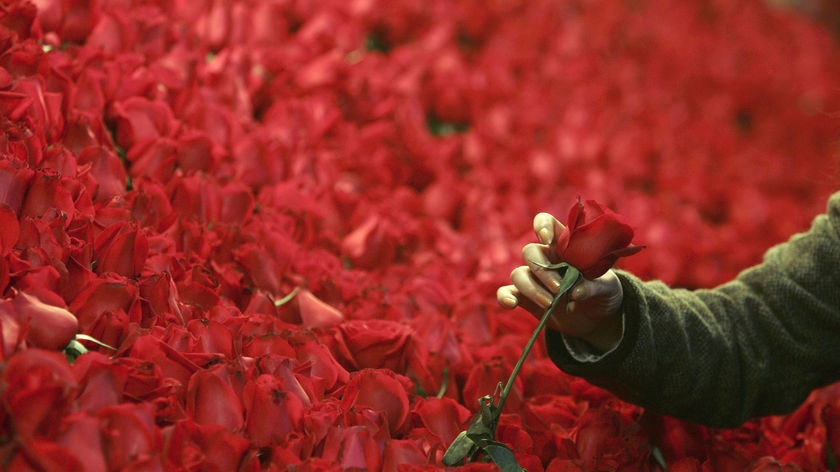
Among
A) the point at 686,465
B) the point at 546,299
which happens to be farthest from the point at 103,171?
the point at 686,465

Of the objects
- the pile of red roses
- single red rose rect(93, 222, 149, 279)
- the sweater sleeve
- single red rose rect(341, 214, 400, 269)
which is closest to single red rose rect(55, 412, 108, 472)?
the pile of red roses

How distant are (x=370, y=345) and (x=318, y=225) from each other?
0.27 meters

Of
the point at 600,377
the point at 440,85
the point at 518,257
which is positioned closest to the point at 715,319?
the point at 600,377

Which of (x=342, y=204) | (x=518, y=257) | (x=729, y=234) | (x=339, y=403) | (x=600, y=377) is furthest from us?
(x=729, y=234)

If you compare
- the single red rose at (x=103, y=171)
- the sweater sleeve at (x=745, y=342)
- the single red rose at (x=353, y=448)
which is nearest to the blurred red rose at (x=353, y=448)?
the single red rose at (x=353, y=448)

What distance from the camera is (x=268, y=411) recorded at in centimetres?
67

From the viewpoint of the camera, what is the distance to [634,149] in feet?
5.51

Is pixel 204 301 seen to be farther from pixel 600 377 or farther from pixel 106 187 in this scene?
pixel 600 377

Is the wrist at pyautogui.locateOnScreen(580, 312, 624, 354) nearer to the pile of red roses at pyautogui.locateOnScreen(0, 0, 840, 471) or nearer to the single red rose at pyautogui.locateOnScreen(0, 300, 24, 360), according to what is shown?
the pile of red roses at pyautogui.locateOnScreen(0, 0, 840, 471)

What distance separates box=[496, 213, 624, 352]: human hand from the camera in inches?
28.9

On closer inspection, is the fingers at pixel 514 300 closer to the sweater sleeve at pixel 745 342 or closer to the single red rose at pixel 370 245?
the sweater sleeve at pixel 745 342

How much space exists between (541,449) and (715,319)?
0.76 ft

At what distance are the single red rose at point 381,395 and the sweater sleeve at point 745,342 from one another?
167 mm

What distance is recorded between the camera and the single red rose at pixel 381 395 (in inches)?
29.4
